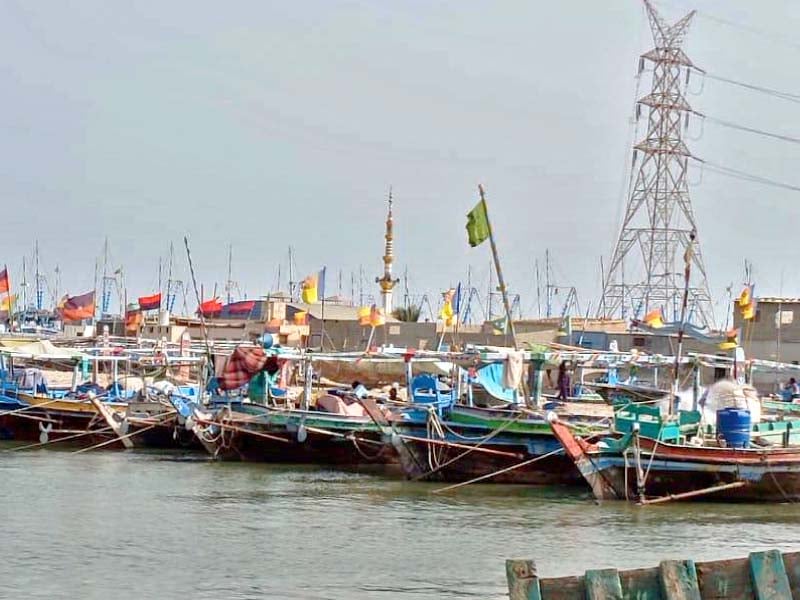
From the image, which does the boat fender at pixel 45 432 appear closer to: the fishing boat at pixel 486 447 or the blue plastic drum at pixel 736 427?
the fishing boat at pixel 486 447

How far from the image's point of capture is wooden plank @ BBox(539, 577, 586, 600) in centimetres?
926

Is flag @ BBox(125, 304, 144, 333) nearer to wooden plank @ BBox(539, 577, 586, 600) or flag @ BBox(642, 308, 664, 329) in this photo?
flag @ BBox(642, 308, 664, 329)

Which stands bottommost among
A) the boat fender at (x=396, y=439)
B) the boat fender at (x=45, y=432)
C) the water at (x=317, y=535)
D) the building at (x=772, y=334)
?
the water at (x=317, y=535)

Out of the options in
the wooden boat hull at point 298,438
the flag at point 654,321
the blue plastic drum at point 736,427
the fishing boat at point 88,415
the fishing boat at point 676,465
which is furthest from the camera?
the flag at point 654,321

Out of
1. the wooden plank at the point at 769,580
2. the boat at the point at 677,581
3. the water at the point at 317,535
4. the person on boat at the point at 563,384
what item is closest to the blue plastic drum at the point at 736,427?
the water at the point at 317,535

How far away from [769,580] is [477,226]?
61.8 ft

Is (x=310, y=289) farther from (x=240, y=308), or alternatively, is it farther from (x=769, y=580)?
(x=769, y=580)

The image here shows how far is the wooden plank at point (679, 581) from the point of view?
928cm

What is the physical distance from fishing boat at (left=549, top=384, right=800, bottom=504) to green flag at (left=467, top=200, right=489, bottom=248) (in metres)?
5.35

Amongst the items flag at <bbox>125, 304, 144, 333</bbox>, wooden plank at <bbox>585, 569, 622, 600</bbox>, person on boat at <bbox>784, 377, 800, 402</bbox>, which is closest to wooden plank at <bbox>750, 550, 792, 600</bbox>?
wooden plank at <bbox>585, 569, 622, 600</bbox>

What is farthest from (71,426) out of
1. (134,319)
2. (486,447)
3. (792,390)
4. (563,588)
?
(563,588)

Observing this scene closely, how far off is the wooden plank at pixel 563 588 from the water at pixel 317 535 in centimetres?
730

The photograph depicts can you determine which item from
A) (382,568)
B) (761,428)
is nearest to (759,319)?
(761,428)

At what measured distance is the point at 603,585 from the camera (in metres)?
9.23
